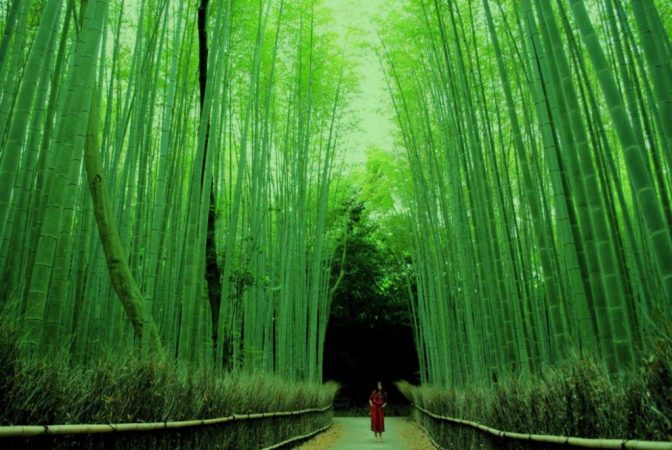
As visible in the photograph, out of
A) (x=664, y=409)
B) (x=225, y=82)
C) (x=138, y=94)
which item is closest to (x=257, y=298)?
(x=225, y=82)

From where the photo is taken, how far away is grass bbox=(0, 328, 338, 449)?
1645 mm

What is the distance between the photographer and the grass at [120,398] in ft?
5.40

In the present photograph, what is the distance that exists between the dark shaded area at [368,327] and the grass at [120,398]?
1257 cm

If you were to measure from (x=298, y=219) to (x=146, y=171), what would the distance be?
366 cm

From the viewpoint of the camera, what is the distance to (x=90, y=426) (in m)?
1.93

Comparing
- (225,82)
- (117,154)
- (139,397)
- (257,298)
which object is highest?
(225,82)

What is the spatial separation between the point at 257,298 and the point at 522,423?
589cm

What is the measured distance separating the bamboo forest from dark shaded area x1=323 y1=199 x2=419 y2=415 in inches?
270

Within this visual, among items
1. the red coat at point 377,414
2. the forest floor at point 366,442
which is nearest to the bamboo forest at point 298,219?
the forest floor at point 366,442

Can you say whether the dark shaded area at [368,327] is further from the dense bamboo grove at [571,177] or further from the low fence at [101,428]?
the low fence at [101,428]

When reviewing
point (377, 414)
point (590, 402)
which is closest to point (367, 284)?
point (377, 414)

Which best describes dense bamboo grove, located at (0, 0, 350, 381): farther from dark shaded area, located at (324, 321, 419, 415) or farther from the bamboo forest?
dark shaded area, located at (324, 321, 419, 415)

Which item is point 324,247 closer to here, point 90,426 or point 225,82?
point 225,82

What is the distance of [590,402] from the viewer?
196cm
